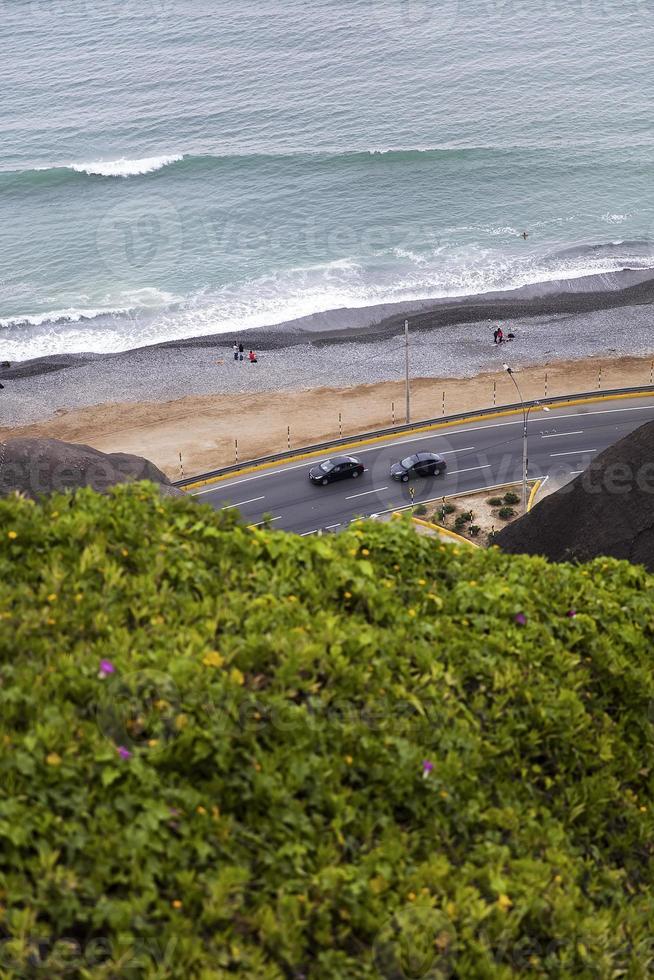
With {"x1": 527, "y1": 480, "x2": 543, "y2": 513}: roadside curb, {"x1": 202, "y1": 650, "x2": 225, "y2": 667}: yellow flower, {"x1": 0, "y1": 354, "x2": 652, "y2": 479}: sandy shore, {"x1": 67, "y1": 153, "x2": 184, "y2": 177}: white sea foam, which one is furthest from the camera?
{"x1": 67, "y1": 153, "x2": 184, "y2": 177}: white sea foam

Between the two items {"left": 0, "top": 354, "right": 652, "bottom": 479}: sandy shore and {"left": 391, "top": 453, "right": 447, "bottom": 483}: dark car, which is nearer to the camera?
{"left": 391, "top": 453, "right": 447, "bottom": 483}: dark car

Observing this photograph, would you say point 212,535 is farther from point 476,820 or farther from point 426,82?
point 426,82

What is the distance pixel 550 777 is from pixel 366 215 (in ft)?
262

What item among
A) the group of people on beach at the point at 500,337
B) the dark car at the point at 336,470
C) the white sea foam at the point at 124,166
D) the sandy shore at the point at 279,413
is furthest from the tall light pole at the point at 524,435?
the white sea foam at the point at 124,166

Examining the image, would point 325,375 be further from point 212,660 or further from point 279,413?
point 212,660

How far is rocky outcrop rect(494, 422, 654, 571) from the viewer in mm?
Answer: 27391

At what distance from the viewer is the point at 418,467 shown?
4731 cm

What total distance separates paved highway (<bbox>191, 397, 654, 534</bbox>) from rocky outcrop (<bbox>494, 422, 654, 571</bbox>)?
12.4m

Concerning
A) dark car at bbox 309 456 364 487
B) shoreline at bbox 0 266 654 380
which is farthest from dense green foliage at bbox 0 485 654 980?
shoreline at bbox 0 266 654 380

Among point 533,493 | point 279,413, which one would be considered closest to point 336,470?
point 533,493

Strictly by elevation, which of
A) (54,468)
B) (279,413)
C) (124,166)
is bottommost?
(279,413)

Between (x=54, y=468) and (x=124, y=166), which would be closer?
(x=54, y=468)

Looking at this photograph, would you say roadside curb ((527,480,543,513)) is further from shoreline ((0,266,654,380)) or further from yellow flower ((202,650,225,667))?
yellow flower ((202,650,225,667))

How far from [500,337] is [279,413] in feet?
59.9
